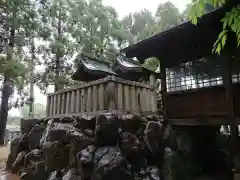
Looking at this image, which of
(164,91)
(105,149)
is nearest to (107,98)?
(105,149)

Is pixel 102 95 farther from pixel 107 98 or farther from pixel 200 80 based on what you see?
pixel 200 80

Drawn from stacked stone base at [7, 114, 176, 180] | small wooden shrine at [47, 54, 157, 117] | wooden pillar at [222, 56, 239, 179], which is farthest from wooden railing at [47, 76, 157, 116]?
wooden pillar at [222, 56, 239, 179]

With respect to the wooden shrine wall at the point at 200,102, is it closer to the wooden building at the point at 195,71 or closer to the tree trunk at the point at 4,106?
the wooden building at the point at 195,71

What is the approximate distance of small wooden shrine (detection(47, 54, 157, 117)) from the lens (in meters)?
6.87

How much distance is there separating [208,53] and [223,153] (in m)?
4.05

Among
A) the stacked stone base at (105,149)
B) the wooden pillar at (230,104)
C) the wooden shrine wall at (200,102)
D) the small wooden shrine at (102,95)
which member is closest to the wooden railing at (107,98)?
the small wooden shrine at (102,95)

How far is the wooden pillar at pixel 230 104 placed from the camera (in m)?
5.48

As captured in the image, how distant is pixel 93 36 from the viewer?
60.6 ft

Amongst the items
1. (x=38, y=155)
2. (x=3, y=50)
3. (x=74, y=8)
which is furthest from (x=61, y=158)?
(x=74, y=8)

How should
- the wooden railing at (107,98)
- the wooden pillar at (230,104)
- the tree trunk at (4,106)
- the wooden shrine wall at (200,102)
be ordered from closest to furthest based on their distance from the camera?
1. the wooden pillar at (230,104)
2. the wooden shrine wall at (200,102)
3. the wooden railing at (107,98)
4. the tree trunk at (4,106)

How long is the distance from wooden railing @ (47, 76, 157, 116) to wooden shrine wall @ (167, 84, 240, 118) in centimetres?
114

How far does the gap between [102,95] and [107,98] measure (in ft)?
0.73

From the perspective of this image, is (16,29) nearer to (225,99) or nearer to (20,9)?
(20,9)

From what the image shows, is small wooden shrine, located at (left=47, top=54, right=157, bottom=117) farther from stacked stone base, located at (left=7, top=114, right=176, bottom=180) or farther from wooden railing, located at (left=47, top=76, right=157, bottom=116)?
stacked stone base, located at (left=7, top=114, right=176, bottom=180)
